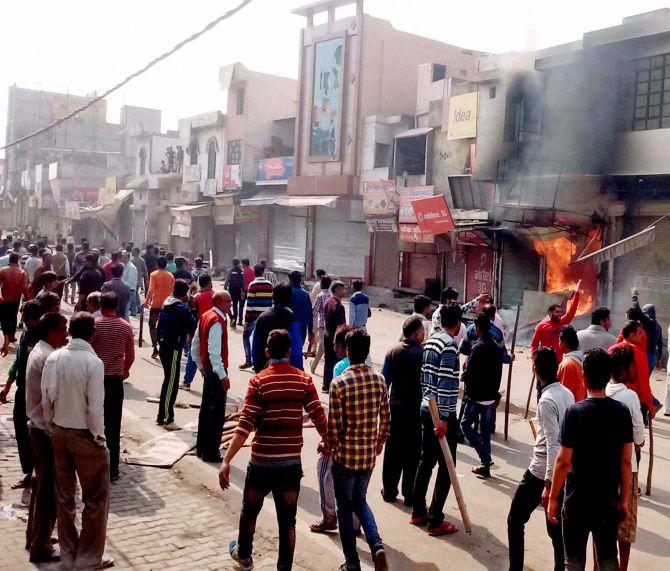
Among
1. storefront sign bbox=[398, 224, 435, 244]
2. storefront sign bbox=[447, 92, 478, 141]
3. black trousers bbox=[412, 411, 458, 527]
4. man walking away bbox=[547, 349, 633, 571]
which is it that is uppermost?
storefront sign bbox=[447, 92, 478, 141]

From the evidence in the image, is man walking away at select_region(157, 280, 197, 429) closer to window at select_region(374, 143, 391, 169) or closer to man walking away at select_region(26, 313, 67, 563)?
man walking away at select_region(26, 313, 67, 563)

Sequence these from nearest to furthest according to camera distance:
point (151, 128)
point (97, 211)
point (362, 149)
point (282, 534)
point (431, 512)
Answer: point (282, 534) → point (431, 512) → point (362, 149) → point (97, 211) → point (151, 128)

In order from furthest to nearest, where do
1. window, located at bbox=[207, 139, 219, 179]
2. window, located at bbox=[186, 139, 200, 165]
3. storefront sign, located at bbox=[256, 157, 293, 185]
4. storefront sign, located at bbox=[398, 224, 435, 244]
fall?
window, located at bbox=[186, 139, 200, 165]
window, located at bbox=[207, 139, 219, 179]
storefront sign, located at bbox=[256, 157, 293, 185]
storefront sign, located at bbox=[398, 224, 435, 244]

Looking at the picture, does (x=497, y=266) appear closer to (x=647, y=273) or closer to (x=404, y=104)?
(x=647, y=273)

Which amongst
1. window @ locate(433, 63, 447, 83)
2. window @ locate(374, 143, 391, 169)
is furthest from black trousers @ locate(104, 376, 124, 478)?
window @ locate(433, 63, 447, 83)

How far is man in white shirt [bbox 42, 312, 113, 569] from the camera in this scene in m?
4.51

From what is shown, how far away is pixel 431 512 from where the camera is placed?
5.57m

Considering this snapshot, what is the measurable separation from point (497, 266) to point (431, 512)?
→ 1504 centimetres

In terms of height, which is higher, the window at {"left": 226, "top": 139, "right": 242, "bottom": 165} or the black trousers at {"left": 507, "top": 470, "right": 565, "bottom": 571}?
the window at {"left": 226, "top": 139, "right": 242, "bottom": 165}

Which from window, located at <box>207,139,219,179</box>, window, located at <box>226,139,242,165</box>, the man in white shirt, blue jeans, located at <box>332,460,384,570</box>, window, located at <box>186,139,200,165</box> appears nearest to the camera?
the man in white shirt

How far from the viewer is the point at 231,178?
33.0m

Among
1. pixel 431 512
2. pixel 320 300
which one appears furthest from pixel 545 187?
pixel 431 512

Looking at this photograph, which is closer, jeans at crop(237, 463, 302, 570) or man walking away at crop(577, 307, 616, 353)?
jeans at crop(237, 463, 302, 570)

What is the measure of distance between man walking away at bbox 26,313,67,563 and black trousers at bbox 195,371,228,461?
7.34 ft
